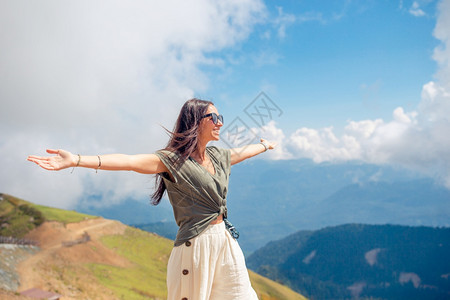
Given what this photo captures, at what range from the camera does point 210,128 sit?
13.2ft

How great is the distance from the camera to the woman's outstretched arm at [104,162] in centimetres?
295

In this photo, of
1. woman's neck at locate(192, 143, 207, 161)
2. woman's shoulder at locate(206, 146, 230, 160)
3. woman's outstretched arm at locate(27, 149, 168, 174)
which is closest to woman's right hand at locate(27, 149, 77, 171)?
woman's outstretched arm at locate(27, 149, 168, 174)

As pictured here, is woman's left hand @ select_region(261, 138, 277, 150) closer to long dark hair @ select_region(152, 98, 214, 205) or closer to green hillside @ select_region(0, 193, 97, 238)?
long dark hair @ select_region(152, 98, 214, 205)

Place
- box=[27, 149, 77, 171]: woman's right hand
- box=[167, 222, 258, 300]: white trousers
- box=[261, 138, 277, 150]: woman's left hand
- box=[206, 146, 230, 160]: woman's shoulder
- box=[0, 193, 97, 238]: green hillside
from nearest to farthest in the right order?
box=[27, 149, 77, 171]: woman's right hand
box=[167, 222, 258, 300]: white trousers
box=[206, 146, 230, 160]: woman's shoulder
box=[261, 138, 277, 150]: woman's left hand
box=[0, 193, 97, 238]: green hillside

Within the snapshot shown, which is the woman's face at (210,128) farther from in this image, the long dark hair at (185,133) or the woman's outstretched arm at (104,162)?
the woman's outstretched arm at (104,162)

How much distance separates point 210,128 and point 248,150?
126 centimetres

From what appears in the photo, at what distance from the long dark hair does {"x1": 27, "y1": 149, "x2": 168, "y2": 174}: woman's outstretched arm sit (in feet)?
1.03

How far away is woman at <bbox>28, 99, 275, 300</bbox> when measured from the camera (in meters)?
3.72

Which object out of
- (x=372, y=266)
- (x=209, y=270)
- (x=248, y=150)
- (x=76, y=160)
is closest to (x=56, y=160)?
(x=76, y=160)

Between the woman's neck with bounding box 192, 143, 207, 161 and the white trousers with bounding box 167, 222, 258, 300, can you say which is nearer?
the white trousers with bounding box 167, 222, 258, 300

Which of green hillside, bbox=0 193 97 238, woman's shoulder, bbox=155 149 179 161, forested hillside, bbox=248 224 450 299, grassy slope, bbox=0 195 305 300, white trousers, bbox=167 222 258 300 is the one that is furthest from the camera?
forested hillside, bbox=248 224 450 299

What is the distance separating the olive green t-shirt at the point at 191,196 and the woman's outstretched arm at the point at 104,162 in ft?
0.59

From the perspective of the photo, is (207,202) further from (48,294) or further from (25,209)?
(25,209)

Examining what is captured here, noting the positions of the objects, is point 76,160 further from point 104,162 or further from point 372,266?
point 372,266
